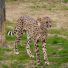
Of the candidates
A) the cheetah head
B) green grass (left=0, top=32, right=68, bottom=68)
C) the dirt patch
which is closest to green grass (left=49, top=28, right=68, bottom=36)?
the dirt patch

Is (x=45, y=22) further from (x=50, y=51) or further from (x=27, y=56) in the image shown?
(x=50, y=51)

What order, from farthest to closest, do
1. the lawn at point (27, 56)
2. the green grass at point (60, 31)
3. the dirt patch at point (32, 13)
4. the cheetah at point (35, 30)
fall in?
the dirt patch at point (32, 13), the green grass at point (60, 31), the cheetah at point (35, 30), the lawn at point (27, 56)

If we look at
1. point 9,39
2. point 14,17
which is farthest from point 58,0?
point 9,39

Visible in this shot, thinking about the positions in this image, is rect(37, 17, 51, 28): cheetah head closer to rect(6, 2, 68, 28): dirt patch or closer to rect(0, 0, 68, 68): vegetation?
rect(0, 0, 68, 68): vegetation

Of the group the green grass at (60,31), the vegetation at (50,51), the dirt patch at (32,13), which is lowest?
the dirt patch at (32,13)

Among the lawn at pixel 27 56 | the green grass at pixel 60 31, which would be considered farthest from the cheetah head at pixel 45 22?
the green grass at pixel 60 31

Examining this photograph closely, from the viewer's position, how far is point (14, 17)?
18266 mm

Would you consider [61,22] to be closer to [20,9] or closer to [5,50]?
[20,9]

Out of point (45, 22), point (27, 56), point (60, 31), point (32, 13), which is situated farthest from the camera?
point (32, 13)

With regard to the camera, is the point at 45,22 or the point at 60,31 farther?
the point at 60,31

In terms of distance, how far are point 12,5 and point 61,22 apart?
534 cm

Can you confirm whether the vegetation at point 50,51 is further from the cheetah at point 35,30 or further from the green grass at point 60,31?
the cheetah at point 35,30

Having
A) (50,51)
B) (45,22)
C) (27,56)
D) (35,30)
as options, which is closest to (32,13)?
(50,51)

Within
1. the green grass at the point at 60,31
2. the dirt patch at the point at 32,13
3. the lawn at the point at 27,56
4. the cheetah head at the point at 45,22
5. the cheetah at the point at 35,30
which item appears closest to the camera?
the lawn at the point at 27,56
